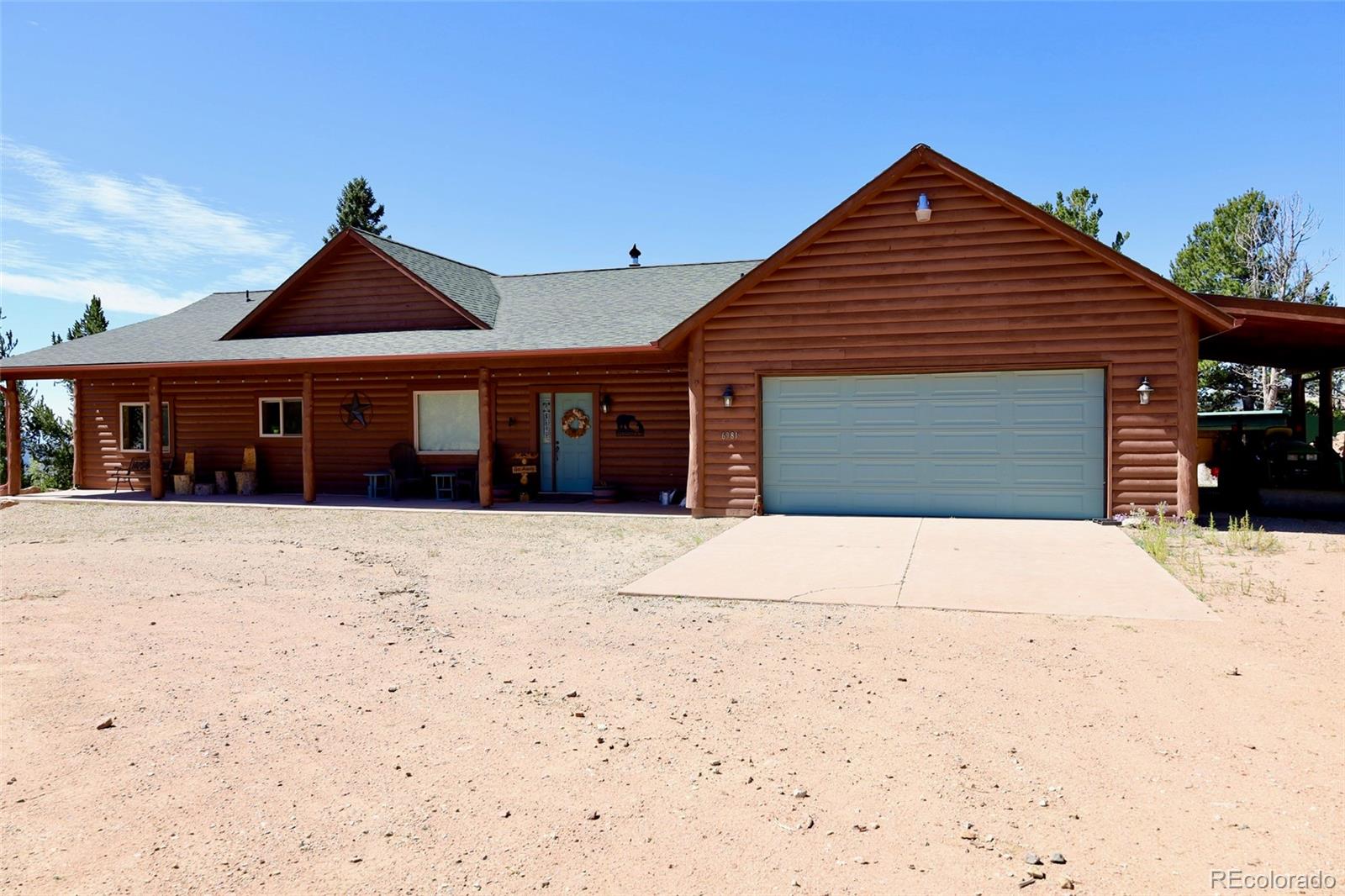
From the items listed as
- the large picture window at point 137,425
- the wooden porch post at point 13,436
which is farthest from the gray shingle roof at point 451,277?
Result: the wooden porch post at point 13,436

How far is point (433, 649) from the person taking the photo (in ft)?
17.6

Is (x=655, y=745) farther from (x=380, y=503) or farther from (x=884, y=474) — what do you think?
(x=380, y=503)

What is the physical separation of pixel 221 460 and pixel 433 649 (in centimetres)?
1483

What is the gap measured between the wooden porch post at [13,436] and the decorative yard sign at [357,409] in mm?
6500

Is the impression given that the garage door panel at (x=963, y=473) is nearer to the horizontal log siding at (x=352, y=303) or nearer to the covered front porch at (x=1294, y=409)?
the covered front porch at (x=1294, y=409)

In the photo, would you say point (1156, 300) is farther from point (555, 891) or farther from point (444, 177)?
point (444, 177)

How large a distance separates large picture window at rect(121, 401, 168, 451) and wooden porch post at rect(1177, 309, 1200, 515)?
19.0 meters

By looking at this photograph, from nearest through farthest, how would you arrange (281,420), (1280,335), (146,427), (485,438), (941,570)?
(941,570) < (1280,335) < (485,438) < (281,420) < (146,427)

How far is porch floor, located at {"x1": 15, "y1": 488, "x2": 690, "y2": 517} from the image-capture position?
13508 mm

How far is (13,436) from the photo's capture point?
17062 millimetres

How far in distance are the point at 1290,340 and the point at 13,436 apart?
75.5ft

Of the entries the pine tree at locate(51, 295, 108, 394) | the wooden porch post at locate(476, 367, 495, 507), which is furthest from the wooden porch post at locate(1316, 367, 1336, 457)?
the pine tree at locate(51, 295, 108, 394)

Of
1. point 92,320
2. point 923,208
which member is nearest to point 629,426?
point 923,208

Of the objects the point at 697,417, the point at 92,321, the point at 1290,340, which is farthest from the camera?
the point at 92,321
